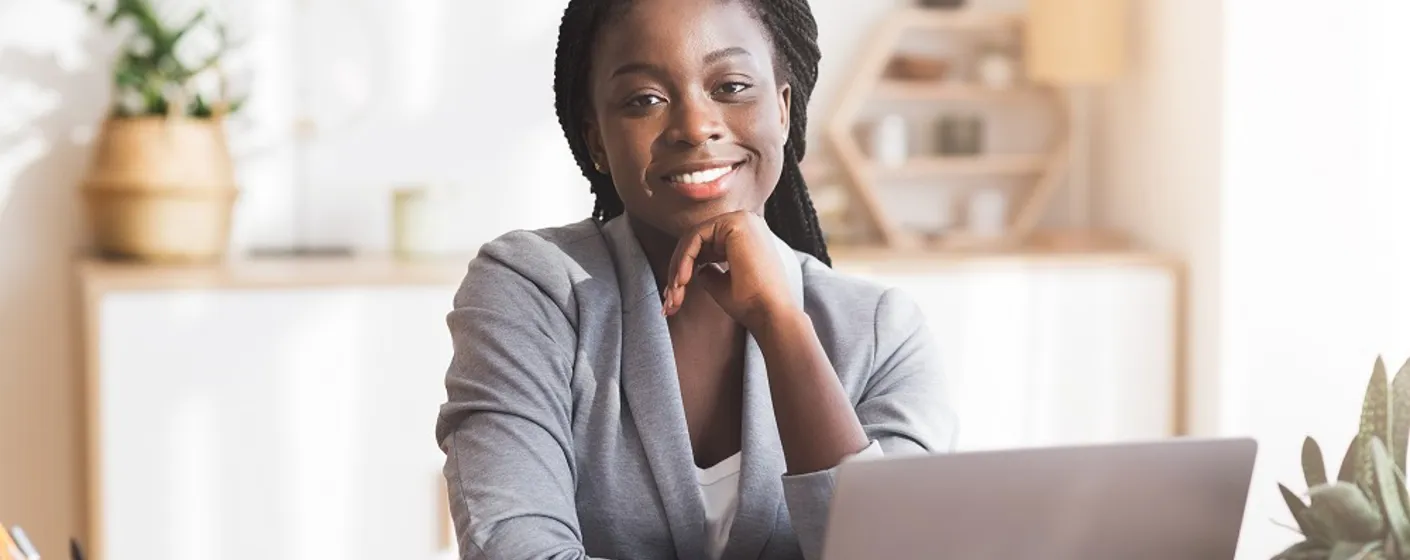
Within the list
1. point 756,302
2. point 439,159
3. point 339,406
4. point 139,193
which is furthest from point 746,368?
point 439,159

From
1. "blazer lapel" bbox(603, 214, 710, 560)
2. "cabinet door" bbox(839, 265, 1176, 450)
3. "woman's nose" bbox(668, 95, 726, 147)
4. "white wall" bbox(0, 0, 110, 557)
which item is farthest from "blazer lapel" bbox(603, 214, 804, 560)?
"white wall" bbox(0, 0, 110, 557)

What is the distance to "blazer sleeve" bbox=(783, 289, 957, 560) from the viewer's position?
4.34 feet

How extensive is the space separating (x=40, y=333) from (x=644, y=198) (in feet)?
6.99

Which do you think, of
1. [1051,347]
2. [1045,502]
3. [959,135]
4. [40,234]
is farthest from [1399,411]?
[40,234]

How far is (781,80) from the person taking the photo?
1.39 m

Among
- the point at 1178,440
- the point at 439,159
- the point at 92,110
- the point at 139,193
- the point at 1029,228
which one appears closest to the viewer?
the point at 1178,440

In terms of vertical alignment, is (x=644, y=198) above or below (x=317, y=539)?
above

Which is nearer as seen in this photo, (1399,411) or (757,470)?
(1399,411)

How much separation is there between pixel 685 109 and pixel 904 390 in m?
0.31

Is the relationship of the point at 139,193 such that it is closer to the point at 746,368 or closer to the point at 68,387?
the point at 68,387

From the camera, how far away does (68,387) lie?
3086 mm

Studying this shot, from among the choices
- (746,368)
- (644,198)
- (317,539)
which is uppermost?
(644,198)

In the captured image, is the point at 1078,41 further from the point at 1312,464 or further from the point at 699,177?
the point at 1312,464

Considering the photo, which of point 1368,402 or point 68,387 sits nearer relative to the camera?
point 1368,402
